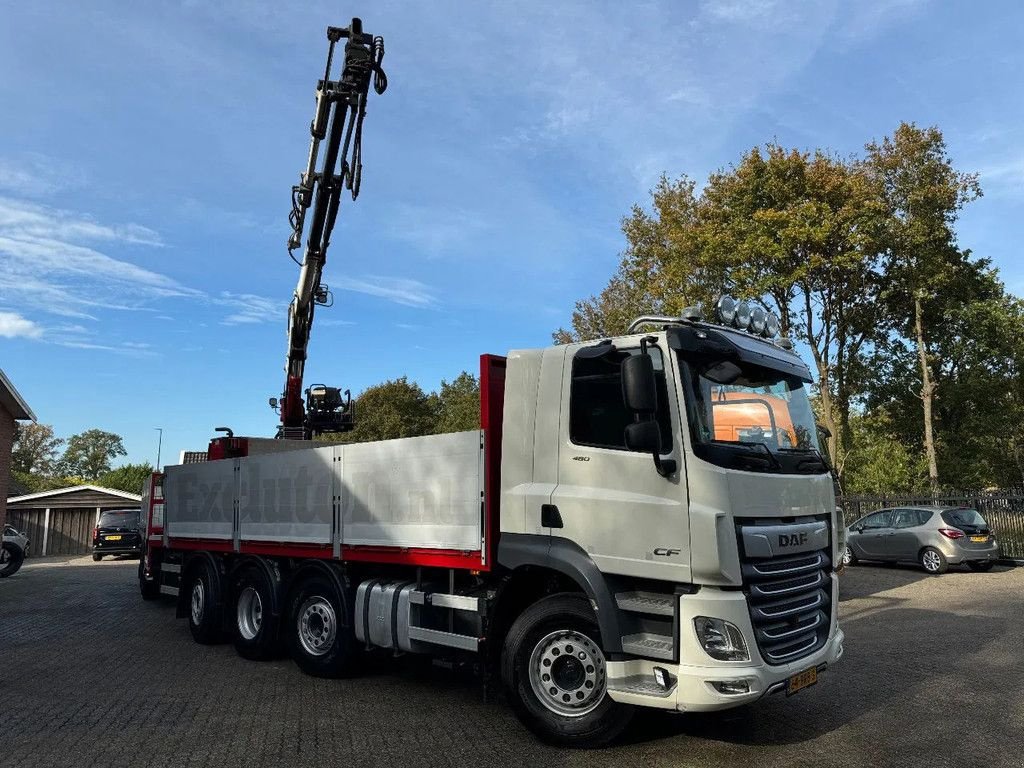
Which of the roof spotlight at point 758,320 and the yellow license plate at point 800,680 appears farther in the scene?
the roof spotlight at point 758,320

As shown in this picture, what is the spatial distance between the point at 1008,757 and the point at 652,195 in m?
23.4

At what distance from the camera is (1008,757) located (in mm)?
4930

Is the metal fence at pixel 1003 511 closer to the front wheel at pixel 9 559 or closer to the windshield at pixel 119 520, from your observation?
the front wheel at pixel 9 559

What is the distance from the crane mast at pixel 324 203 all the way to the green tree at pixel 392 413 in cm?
3382

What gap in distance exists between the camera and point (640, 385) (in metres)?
4.77

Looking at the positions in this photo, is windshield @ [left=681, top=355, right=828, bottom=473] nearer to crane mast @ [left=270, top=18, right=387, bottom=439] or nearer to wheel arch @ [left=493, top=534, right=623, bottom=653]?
wheel arch @ [left=493, top=534, right=623, bottom=653]

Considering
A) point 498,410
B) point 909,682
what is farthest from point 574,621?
point 909,682

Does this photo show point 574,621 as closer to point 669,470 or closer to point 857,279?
point 669,470

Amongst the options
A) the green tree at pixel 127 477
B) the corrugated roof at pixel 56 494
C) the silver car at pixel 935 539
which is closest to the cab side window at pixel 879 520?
the silver car at pixel 935 539

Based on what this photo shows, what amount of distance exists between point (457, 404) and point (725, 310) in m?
46.3

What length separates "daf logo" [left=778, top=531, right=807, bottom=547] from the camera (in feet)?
16.4

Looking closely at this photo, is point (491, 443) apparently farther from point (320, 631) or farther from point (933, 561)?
point (933, 561)

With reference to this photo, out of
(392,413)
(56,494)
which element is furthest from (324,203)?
(392,413)

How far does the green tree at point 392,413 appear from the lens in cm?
4988
